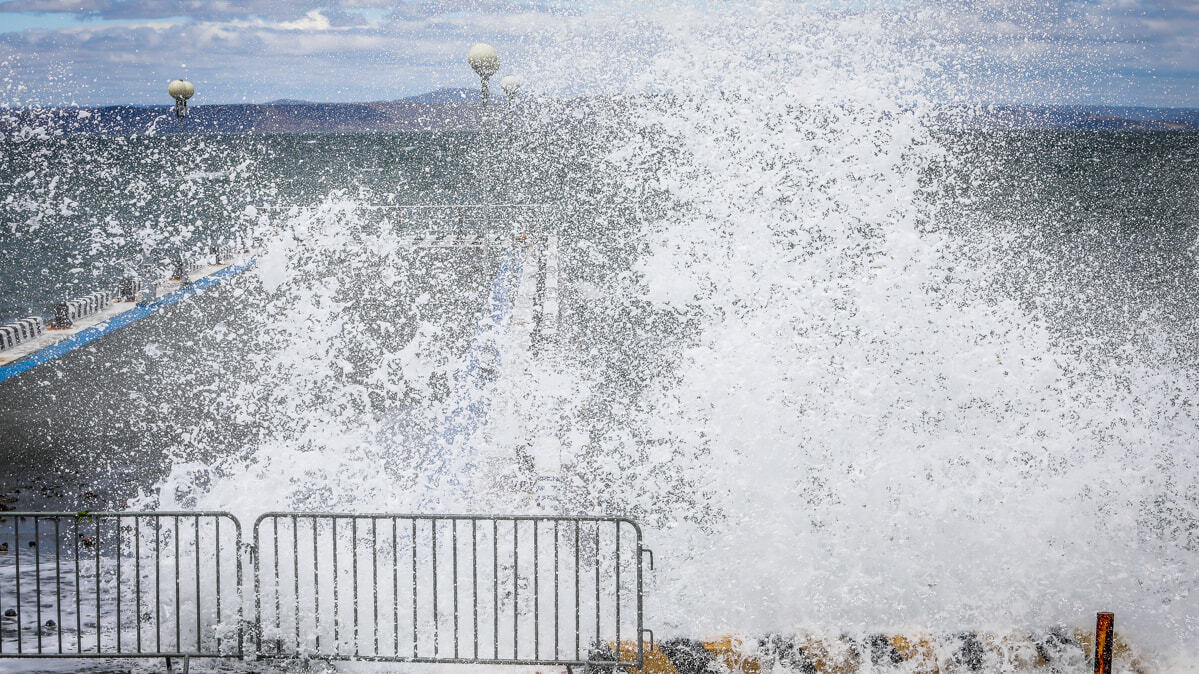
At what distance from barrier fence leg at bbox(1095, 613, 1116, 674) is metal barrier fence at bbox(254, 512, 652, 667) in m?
2.39

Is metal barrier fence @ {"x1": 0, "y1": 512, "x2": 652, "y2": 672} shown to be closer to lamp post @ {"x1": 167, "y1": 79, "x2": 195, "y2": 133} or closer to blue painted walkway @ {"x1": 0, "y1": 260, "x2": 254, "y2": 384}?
blue painted walkway @ {"x1": 0, "y1": 260, "x2": 254, "y2": 384}

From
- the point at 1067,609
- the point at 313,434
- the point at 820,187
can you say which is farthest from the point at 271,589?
the point at 820,187

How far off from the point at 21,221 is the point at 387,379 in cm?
5692

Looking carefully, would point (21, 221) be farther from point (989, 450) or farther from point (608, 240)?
point (989, 450)

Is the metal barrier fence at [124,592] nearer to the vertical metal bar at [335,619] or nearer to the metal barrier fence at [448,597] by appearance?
the metal barrier fence at [448,597]

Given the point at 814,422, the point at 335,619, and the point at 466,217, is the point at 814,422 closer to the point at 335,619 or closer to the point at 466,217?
the point at 335,619

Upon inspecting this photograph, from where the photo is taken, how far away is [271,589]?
6.13 metres

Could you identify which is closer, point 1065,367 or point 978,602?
point 978,602

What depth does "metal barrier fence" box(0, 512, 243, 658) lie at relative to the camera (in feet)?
18.2

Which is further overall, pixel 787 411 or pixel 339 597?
pixel 787 411

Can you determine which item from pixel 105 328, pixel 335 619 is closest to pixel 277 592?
pixel 335 619

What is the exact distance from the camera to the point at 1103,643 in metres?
5.12

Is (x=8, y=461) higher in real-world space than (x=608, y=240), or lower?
lower

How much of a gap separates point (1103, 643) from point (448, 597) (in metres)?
3.74
